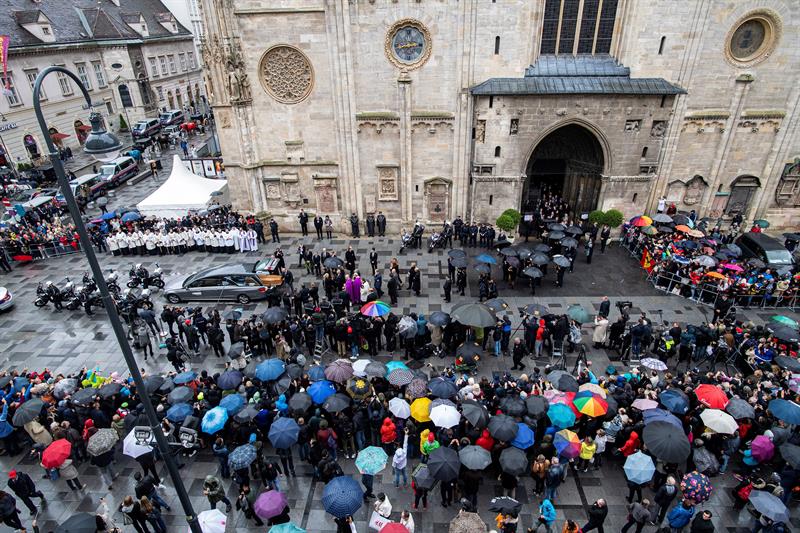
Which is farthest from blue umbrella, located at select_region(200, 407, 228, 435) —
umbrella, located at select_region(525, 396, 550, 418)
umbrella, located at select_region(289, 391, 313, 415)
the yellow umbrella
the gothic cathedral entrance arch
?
the gothic cathedral entrance arch

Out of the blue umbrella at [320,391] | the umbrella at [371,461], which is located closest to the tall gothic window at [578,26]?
the blue umbrella at [320,391]

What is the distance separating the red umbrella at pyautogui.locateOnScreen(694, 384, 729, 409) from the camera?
1288 cm

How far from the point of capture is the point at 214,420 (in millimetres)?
13102

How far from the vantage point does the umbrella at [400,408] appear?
13.1 m

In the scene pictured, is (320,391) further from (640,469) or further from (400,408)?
(640,469)

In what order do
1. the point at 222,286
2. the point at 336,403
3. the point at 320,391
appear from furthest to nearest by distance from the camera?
the point at 222,286 < the point at 320,391 < the point at 336,403

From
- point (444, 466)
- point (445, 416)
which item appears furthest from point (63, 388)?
point (444, 466)

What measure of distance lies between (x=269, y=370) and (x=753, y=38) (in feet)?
→ 87.5

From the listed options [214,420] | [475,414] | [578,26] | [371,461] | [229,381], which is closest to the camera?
[371,461]

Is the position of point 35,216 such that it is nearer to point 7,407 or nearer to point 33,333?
point 33,333

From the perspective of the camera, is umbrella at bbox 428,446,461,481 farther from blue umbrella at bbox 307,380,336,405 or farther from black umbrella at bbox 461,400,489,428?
blue umbrella at bbox 307,380,336,405

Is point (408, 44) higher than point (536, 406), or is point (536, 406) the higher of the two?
point (408, 44)

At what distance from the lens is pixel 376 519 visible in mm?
11039

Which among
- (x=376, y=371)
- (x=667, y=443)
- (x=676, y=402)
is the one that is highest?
(x=667, y=443)
